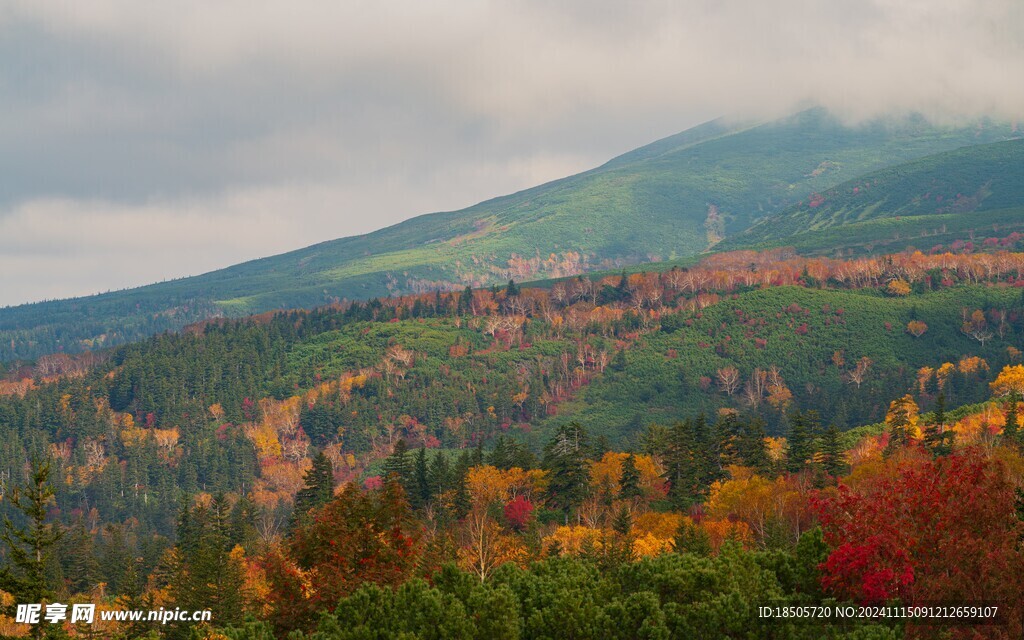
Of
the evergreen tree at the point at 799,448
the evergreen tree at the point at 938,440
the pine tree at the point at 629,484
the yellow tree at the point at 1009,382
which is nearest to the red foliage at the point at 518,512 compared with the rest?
the pine tree at the point at 629,484

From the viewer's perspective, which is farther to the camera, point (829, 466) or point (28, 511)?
point (829, 466)

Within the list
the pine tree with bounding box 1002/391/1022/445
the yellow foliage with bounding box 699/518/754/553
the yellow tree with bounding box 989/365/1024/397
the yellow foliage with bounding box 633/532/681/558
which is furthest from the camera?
the yellow tree with bounding box 989/365/1024/397

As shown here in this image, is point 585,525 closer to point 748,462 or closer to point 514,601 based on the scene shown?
point 748,462

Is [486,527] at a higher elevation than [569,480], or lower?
higher

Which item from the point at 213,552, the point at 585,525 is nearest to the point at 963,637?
the point at 213,552

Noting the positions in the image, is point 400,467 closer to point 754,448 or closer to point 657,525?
Result: point 657,525

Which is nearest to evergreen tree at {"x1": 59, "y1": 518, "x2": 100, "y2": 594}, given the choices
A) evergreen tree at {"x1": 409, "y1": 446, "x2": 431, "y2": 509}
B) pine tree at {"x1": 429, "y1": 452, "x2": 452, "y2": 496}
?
evergreen tree at {"x1": 409, "y1": 446, "x2": 431, "y2": 509}

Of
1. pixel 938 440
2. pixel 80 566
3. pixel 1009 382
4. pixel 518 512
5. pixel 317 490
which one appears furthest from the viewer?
pixel 1009 382

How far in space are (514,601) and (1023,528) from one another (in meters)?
17.8

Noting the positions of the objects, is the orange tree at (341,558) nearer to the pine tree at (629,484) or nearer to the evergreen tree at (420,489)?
the pine tree at (629,484)

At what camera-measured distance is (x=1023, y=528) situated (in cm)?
3325

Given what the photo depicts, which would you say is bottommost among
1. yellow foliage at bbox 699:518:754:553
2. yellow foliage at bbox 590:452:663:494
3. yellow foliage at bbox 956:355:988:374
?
yellow foliage at bbox 956:355:988:374

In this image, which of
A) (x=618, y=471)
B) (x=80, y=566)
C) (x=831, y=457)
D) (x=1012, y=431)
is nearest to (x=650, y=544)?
(x=831, y=457)

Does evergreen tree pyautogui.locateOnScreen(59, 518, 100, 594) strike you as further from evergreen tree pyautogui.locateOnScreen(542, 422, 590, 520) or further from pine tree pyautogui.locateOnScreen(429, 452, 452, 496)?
evergreen tree pyautogui.locateOnScreen(542, 422, 590, 520)
